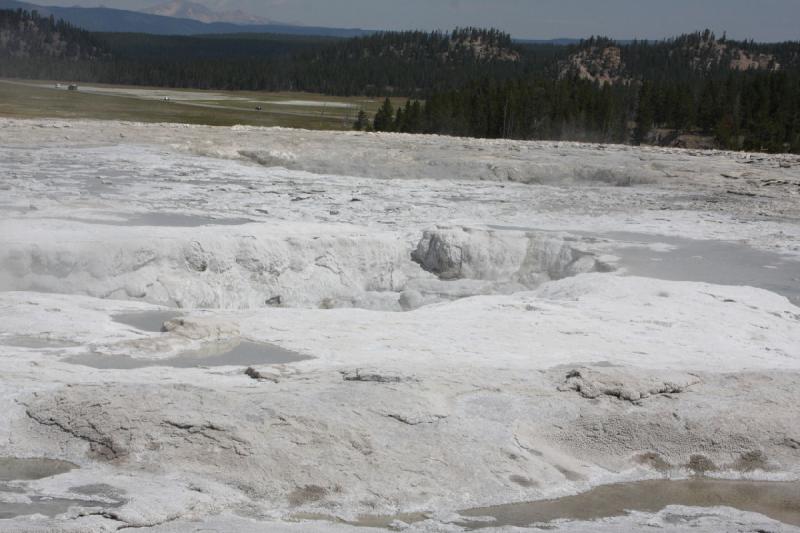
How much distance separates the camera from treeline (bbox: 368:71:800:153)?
37.2 metres

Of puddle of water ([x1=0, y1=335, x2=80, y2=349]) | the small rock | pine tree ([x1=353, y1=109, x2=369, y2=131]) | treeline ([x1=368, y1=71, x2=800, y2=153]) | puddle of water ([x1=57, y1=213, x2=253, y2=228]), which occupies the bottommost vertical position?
puddle of water ([x1=0, y1=335, x2=80, y2=349])

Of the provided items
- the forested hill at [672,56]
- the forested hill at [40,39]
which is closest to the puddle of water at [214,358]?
the forested hill at [672,56]

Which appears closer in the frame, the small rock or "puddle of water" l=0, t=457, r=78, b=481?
"puddle of water" l=0, t=457, r=78, b=481

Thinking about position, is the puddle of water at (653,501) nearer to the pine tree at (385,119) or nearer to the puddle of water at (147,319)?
the puddle of water at (147,319)

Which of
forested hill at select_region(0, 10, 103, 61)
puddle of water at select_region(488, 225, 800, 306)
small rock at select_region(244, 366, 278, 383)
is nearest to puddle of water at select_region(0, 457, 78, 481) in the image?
small rock at select_region(244, 366, 278, 383)

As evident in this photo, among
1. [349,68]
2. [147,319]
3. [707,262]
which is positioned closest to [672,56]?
[349,68]

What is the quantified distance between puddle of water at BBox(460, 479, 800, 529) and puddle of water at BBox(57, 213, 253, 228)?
653 cm

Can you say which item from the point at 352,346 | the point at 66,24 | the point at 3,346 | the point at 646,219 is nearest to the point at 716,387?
the point at 352,346

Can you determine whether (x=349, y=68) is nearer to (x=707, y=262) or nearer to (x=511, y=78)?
(x=511, y=78)

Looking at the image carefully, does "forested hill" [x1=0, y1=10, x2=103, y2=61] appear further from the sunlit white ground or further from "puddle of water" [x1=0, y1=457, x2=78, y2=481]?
"puddle of water" [x1=0, y1=457, x2=78, y2=481]

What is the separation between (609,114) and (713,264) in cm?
2959

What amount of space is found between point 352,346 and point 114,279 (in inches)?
126

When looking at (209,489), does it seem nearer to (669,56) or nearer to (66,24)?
(669,56)

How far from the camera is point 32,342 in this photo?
6.43 m
